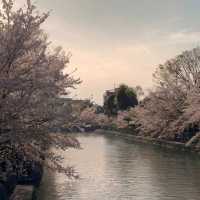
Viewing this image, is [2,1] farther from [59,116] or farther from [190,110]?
[190,110]

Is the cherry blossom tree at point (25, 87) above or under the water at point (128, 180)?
above

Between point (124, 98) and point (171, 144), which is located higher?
point (124, 98)

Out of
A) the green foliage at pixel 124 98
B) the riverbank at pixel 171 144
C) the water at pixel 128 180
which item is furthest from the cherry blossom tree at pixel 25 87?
the green foliage at pixel 124 98

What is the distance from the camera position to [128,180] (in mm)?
30688

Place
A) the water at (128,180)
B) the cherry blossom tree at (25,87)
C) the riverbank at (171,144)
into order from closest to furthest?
the cherry blossom tree at (25,87), the water at (128,180), the riverbank at (171,144)

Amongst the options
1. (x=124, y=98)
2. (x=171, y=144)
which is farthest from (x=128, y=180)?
(x=124, y=98)

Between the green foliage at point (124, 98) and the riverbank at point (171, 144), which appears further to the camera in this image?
the green foliage at point (124, 98)

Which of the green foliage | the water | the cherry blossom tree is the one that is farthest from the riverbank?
the cherry blossom tree

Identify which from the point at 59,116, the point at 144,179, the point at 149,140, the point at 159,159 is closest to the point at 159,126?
the point at 149,140

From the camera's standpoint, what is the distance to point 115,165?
39.8m

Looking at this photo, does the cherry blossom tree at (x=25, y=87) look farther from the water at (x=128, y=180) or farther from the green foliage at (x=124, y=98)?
the green foliage at (x=124, y=98)

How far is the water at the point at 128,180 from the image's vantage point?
2553 cm

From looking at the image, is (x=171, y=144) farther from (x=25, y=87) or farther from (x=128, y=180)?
(x=25, y=87)

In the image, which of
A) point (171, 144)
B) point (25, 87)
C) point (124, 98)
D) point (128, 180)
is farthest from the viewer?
point (124, 98)
